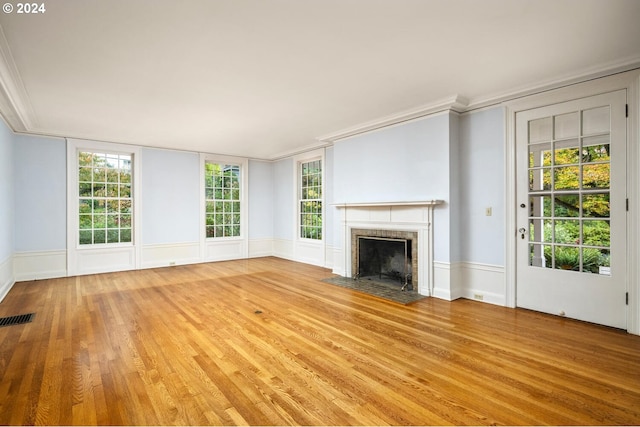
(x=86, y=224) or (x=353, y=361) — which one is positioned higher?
(x=86, y=224)

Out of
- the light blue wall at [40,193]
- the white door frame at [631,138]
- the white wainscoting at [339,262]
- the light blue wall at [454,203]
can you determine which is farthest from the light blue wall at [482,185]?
the light blue wall at [40,193]

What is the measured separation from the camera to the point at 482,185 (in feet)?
13.7

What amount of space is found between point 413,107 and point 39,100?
16.0 ft

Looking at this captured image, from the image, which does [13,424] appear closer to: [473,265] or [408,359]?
[408,359]

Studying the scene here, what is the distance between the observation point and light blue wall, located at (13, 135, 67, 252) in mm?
5398

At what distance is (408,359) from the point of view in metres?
2.55

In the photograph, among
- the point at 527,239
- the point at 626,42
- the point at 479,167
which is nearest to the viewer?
the point at 626,42

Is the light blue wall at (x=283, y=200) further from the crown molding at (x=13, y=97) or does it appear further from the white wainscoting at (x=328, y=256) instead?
the crown molding at (x=13, y=97)

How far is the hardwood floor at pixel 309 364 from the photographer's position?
1889 millimetres

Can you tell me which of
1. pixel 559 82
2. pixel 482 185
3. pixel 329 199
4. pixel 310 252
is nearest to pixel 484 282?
pixel 482 185

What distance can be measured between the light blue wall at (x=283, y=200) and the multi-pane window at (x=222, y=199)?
0.98 m

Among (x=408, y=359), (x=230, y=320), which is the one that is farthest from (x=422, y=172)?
(x=230, y=320)

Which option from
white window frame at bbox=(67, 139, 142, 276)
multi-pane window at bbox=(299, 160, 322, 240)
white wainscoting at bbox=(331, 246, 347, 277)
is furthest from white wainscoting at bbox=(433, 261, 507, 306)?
white window frame at bbox=(67, 139, 142, 276)

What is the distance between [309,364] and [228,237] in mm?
5769
